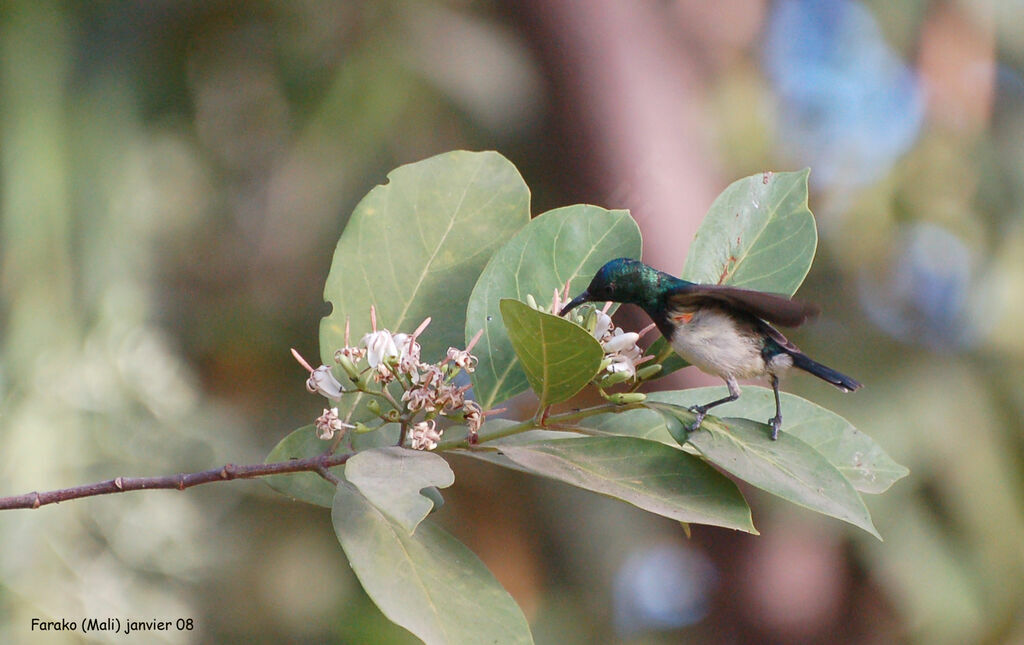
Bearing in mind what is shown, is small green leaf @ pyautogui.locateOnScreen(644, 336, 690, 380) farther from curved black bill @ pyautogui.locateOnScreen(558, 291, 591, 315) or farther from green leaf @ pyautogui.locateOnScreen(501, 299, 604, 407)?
green leaf @ pyautogui.locateOnScreen(501, 299, 604, 407)

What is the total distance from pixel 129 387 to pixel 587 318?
2.60m

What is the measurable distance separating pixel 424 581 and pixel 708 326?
1.46 ft

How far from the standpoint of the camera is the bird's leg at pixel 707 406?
2.88ft

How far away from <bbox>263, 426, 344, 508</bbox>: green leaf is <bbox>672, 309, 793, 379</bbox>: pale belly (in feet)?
1.39

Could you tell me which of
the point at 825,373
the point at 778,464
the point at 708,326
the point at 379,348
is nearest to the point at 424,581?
the point at 379,348

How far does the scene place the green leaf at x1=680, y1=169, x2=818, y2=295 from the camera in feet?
3.34

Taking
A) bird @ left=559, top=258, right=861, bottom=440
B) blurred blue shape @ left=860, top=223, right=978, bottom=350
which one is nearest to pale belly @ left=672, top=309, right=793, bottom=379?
bird @ left=559, top=258, right=861, bottom=440

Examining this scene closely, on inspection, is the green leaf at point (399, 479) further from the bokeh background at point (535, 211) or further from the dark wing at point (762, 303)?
the bokeh background at point (535, 211)

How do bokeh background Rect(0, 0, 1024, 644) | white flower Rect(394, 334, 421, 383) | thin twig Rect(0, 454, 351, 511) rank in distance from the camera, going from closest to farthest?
thin twig Rect(0, 454, 351, 511), white flower Rect(394, 334, 421, 383), bokeh background Rect(0, 0, 1024, 644)

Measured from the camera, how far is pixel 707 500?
0.86 meters

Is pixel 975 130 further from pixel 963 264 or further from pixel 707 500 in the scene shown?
pixel 707 500

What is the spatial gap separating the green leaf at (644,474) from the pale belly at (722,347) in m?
0.18

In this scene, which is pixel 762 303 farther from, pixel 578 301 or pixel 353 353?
pixel 353 353

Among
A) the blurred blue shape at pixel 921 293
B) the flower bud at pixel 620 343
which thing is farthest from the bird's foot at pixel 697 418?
the blurred blue shape at pixel 921 293
